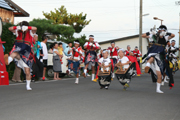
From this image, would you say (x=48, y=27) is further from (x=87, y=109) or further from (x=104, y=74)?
(x=87, y=109)

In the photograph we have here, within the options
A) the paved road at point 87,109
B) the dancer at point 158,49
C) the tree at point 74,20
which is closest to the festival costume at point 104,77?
the dancer at point 158,49

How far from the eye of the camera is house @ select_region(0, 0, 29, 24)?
78.7 feet

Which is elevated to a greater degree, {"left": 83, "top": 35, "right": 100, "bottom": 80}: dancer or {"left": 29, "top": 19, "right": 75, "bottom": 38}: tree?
{"left": 29, "top": 19, "right": 75, "bottom": 38}: tree

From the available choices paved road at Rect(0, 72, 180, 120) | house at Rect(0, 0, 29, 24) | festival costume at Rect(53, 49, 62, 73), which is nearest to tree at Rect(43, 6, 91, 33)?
house at Rect(0, 0, 29, 24)

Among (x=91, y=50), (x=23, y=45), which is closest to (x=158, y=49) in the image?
(x=23, y=45)

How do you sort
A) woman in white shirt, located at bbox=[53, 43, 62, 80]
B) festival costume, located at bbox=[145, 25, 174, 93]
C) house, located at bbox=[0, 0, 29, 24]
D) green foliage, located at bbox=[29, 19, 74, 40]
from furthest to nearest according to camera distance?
green foliage, located at bbox=[29, 19, 74, 40] → house, located at bbox=[0, 0, 29, 24] → woman in white shirt, located at bbox=[53, 43, 62, 80] → festival costume, located at bbox=[145, 25, 174, 93]

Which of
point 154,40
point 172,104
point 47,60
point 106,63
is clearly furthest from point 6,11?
point 172,104

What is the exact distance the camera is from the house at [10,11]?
78.7 ft

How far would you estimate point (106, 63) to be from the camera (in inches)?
438

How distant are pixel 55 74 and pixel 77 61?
2.58 m

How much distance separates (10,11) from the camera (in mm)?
26016

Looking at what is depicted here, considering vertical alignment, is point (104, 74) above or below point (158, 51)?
below

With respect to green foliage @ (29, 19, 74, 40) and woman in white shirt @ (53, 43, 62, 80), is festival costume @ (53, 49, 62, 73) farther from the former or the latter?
green foliage @ (29, 19, 74, 40)

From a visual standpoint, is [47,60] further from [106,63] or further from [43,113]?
[43,113]
